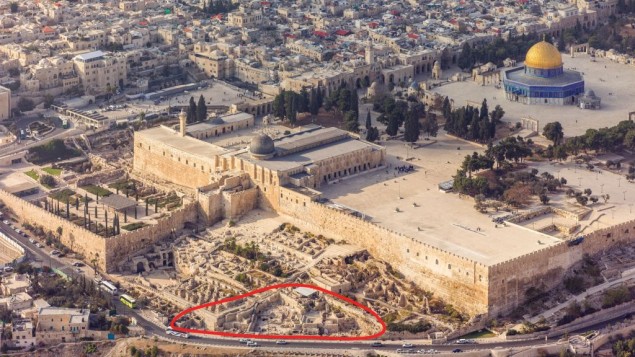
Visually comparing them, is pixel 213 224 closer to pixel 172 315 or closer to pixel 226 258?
pixel 226 258

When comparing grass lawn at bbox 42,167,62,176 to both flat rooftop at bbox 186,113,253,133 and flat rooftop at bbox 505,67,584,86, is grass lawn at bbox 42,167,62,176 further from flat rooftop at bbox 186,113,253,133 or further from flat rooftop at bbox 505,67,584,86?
flat rooftop at bbox 505,67,584,86

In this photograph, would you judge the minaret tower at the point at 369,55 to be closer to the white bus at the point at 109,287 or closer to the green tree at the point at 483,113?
the green tree at the point at 483,113

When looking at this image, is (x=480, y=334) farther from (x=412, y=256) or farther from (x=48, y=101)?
(x=48, y=101)

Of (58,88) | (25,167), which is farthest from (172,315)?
(58,88)

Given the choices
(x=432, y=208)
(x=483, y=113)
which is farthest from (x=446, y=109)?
(x=432, y=208)

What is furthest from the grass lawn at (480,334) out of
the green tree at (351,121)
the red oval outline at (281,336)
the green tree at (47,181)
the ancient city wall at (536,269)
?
the green tree at (47,181)

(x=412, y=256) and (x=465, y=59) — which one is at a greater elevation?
(x=465, y=59)
